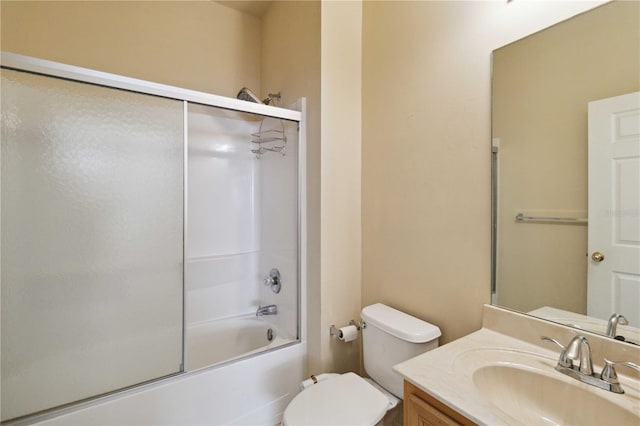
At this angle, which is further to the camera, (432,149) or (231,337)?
(231,337)

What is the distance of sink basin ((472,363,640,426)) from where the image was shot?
2.49 feet

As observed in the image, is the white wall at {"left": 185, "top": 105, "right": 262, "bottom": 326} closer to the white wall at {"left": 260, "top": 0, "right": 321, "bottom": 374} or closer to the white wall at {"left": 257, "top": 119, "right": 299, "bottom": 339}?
the white wall at {"left": 257, "top": 119, "right": 299, "bottom": 339}

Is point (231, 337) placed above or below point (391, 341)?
below

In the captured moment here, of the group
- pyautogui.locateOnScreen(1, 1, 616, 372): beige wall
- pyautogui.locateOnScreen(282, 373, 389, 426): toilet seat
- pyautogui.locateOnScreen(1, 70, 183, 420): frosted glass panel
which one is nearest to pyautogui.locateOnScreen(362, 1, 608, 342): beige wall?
pyautogui.locateOnScreen(1, 1, 616, 372): beige wall

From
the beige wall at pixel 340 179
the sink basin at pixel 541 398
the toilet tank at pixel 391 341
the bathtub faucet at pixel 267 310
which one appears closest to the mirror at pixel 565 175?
the sink basin at pixel 541 398

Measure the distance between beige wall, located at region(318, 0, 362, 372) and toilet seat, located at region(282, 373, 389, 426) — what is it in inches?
15.3

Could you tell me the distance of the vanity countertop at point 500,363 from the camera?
0.75 meters

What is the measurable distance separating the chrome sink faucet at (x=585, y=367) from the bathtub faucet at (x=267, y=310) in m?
1.75

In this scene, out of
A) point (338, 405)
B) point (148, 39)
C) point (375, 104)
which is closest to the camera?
point (338, 405)

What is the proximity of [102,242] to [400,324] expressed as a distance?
168cm

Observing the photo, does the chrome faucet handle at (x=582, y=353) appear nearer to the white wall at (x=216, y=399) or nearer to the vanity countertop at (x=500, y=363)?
the vanity countertop at (x=500, y=363)

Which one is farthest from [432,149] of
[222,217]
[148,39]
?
[148,39]

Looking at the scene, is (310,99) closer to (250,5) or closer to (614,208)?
(250,5)

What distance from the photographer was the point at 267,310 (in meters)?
2.29
